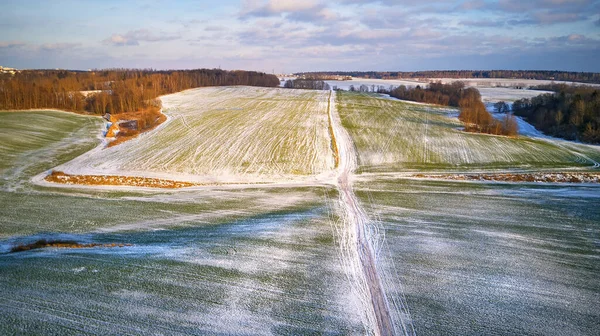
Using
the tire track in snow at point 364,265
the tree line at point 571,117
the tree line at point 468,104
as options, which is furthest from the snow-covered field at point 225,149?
the tree line at point 571,117

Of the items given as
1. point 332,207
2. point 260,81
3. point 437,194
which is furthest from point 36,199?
point 260,81

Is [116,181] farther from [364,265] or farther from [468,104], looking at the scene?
[468,104]

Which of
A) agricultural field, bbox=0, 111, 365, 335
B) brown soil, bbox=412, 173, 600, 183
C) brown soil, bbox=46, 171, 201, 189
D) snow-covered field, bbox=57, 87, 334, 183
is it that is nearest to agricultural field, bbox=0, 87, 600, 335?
agricultural field, bbox=0, 111, 365, 335

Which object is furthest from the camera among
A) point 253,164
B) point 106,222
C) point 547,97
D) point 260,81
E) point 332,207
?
point 260,81

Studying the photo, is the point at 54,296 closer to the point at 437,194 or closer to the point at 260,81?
the point at 437,194

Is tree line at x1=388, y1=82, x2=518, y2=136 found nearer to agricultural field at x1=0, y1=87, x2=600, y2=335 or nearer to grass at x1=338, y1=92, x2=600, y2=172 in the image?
grass at x1=338, y1=92, x2=600, y2=172

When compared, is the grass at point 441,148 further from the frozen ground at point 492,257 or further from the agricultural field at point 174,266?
the agricultural field at point 174,266

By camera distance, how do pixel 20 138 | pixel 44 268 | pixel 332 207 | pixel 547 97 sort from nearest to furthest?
1. pixel 44 268
2. pixel 332 207
3. pixel 20 138
4. pixel 547 97
